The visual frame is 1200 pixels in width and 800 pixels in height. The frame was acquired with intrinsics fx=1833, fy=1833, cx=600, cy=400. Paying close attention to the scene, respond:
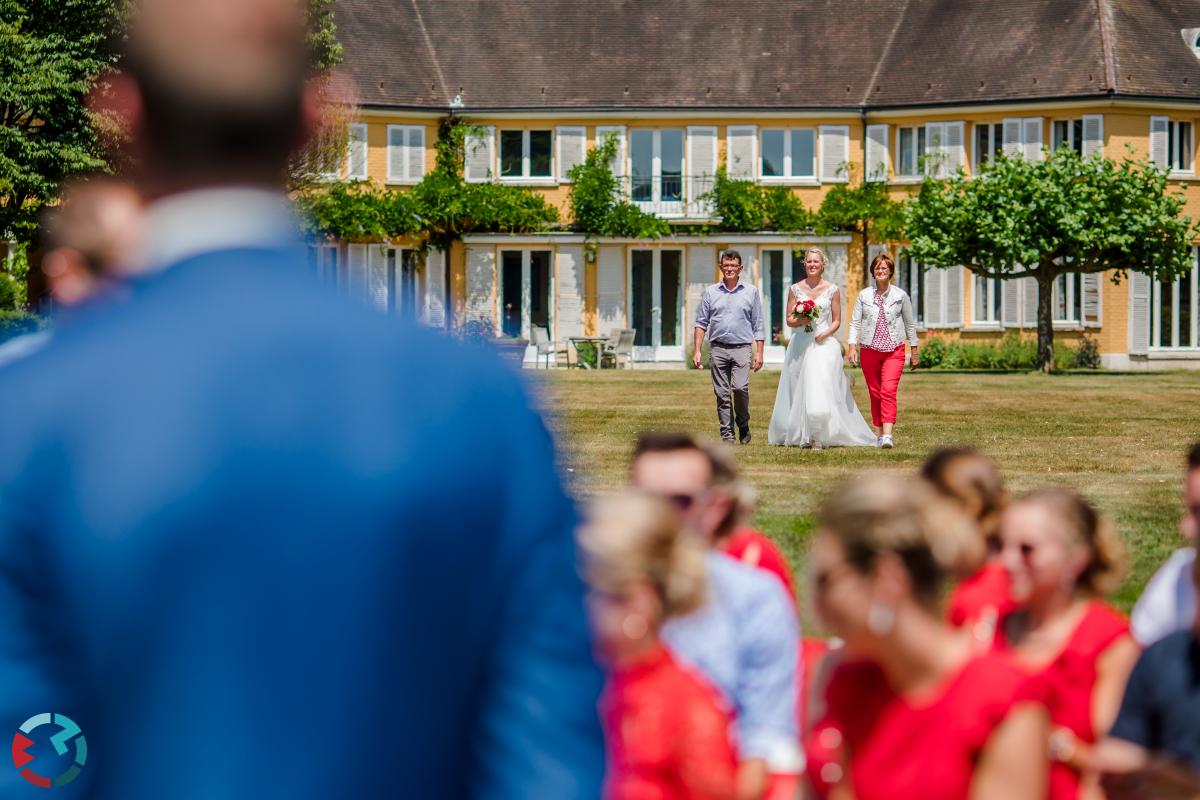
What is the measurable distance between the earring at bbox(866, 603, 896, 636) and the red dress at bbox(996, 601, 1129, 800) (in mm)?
1460

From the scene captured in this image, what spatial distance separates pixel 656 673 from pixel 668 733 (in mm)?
132

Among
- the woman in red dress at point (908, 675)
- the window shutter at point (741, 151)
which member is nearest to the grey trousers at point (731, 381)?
the woman in red dress at point (908, 675)

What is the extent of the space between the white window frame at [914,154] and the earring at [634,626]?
148 ft

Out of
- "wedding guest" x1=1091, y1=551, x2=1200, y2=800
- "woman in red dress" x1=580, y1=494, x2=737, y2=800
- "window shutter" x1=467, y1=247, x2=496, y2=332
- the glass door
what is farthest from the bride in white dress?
"window shutter" x1=467, y1=247, x2=496, y2=332

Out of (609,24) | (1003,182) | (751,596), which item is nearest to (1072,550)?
(751,596)

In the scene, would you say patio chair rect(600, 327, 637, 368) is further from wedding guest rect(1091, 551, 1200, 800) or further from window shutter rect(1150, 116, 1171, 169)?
wedding guest rect(1091, 551, 1200, 800)

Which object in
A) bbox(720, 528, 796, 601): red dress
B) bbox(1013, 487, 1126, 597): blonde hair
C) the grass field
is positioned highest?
bbox(1013, 487, 1126, 597): blonde hair

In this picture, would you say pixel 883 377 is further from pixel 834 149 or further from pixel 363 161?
pixel 363 161

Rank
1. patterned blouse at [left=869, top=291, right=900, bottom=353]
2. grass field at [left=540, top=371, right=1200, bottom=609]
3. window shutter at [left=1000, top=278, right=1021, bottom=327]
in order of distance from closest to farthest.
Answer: grass field at [left=540, top=371, right=1200, bottom=609] < patterned blouse at [left=869, top=291, right=900, bottom=353] < window shutter at [left=1000, top=278, right=1021, bottom=327]

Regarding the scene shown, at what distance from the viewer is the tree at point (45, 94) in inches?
1405

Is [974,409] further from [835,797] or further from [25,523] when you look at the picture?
[25,523]

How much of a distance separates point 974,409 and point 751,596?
20007mm

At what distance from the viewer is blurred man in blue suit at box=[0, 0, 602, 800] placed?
168 centimetres

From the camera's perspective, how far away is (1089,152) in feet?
152
